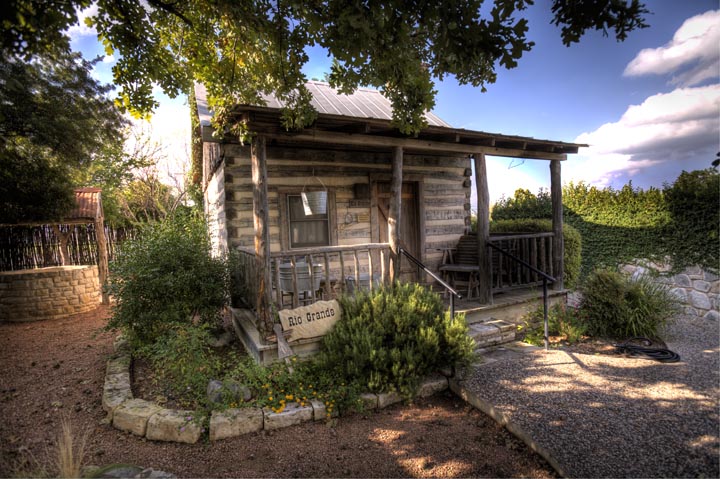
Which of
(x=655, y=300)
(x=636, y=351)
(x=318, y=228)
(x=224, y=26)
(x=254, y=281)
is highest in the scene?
(x=224, y=26)

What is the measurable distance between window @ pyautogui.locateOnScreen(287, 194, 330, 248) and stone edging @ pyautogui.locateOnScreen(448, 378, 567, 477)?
3.70 metres

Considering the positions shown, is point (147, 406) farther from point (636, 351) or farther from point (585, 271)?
point (585, 271)

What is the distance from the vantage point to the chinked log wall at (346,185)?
6277mm

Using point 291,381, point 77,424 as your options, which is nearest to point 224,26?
point 291,381

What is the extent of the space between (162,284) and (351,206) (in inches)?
141

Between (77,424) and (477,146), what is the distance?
21.9ft

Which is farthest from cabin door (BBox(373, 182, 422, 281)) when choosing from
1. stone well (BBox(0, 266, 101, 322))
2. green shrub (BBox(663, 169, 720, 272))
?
stone well (BBox(0, 266, 101, 322))

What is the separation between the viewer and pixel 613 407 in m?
3.52

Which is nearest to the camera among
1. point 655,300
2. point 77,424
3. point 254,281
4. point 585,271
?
point 77,424

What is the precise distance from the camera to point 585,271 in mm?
9469

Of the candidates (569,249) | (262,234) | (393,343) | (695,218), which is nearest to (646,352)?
(569,249)

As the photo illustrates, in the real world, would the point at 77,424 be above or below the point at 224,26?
below

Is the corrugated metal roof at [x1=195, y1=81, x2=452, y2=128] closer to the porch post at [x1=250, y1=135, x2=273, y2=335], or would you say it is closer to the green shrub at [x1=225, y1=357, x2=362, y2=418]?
the porch post at [x1=250, y1=135, x2=273, y2=335]

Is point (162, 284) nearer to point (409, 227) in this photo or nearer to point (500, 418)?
point (500, 418)
